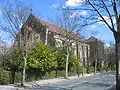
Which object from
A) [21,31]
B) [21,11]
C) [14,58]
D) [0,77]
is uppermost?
[21,11]

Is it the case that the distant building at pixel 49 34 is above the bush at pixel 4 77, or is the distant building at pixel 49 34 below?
above

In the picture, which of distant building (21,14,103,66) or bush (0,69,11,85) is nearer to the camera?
bush (0,69,11,85)

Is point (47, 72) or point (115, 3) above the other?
point (115, 3)

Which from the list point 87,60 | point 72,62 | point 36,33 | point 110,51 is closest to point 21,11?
point 36,33

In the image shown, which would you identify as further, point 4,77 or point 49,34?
point 49,34

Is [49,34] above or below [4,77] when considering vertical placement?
above

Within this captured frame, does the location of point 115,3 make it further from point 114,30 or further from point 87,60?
point 87,60

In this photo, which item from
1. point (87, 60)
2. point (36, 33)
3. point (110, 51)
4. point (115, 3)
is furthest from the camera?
point (110, 51)

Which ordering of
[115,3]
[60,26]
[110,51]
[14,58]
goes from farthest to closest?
[110,51]
[60,26]
[14,58]
[115,3]

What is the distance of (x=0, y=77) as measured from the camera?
3020 cm

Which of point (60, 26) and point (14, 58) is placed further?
point (60, 26)

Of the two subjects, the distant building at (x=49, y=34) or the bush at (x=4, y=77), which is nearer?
the bush at (x=4, y=77)

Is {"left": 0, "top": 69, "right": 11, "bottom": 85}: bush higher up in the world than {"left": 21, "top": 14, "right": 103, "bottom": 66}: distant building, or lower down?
lower down

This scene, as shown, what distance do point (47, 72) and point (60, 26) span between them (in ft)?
39.4
